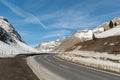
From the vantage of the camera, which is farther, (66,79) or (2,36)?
(2,36)

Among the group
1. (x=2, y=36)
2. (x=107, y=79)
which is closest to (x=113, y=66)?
(x=107, y=79)

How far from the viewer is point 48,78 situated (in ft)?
69.1

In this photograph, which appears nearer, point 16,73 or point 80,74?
point 16,73

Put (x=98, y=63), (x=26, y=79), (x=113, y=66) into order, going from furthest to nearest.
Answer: (x=98, y=63)
(x=113, y=66)
(x=26, y=79)

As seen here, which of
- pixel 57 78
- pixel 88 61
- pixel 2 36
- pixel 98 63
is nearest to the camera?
pixel 57 78

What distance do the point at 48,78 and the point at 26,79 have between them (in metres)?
2.39

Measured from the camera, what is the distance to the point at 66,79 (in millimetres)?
20125

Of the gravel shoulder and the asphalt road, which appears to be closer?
the gravel shoulder

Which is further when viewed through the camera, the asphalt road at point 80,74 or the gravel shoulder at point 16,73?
the asphalt road at point 80,74

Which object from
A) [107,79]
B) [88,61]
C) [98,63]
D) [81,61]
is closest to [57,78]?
[107,79]

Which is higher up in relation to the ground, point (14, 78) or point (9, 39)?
point (9, 39)

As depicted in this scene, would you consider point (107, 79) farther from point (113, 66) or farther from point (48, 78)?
point (113, 66)

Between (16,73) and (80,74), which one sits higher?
(16,73)

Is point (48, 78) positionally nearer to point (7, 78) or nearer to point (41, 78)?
point (41, 78)
